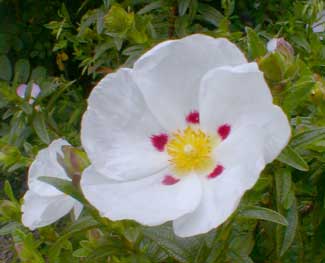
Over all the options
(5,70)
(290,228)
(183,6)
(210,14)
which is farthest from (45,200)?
(5,70)

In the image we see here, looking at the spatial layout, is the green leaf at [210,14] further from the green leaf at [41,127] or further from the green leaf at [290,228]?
the green leaf at [290,228]

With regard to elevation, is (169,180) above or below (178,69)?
below

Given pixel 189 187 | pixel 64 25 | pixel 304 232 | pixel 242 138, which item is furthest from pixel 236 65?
pixel 64 25

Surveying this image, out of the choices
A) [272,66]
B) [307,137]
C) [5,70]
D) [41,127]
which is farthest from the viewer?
[5,70]

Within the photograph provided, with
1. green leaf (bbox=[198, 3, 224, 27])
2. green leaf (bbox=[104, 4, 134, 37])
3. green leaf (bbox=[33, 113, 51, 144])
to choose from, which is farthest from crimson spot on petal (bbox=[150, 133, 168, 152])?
green leaf (bbox=[198, 3, 224, 27])

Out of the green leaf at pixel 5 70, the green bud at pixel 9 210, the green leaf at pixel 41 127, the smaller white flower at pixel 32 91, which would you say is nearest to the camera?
the green bud at pixel 9 210

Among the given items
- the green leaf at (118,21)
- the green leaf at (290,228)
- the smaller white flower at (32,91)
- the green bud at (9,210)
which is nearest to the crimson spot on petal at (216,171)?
the green leaf at (290,228)

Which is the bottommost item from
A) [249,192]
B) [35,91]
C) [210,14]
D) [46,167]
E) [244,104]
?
[35,91]

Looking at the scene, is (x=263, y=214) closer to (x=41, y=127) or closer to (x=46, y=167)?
(x=46, y=167)
